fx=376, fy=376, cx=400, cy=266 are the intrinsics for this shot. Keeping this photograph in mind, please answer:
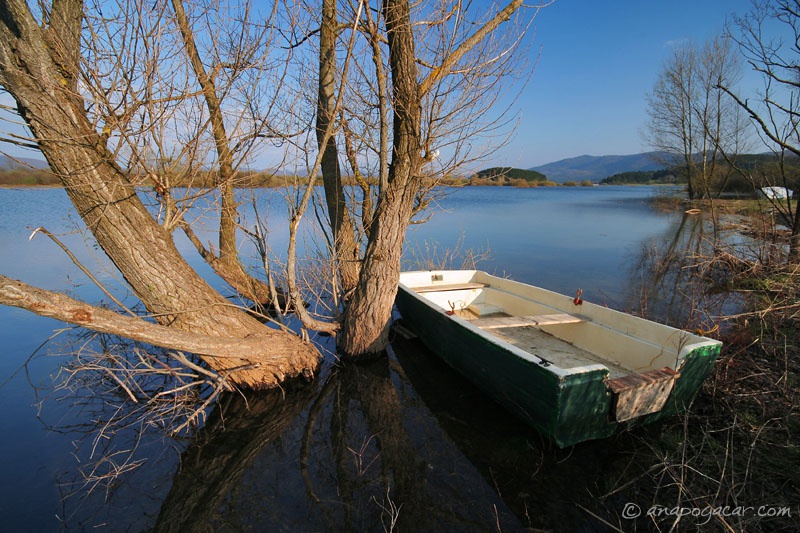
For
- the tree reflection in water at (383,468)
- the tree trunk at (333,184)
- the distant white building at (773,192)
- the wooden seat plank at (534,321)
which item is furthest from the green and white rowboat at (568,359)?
the distant white building at (773,192)

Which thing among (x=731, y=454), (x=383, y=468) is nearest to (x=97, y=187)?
(x=383, y=468)

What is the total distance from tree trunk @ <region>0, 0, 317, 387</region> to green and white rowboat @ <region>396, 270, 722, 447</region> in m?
2.27

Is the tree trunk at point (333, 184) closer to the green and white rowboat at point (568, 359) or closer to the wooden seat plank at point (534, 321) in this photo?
the green and white rowboat at point (568, 359)

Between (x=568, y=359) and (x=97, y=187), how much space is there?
463 cm

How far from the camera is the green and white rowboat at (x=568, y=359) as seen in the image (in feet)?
9.11

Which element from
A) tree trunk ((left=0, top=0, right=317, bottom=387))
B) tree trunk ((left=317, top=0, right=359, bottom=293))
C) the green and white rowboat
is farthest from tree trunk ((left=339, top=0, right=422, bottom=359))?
tree trunk ((left=0, top=0, right=317, bottom=387))

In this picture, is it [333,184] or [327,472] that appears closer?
[327,472]

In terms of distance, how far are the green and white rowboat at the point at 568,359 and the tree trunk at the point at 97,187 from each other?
2.27 meters

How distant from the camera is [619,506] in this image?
2.55 metres

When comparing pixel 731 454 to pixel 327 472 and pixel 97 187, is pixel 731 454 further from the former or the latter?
pixel 97 187

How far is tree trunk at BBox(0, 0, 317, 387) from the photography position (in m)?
2.63

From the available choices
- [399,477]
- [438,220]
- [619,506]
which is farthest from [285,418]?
[438,220]

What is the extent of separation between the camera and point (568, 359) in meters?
4.06

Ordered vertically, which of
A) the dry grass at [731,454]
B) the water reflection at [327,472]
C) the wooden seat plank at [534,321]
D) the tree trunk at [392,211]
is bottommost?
the water reflection at [327,472]
